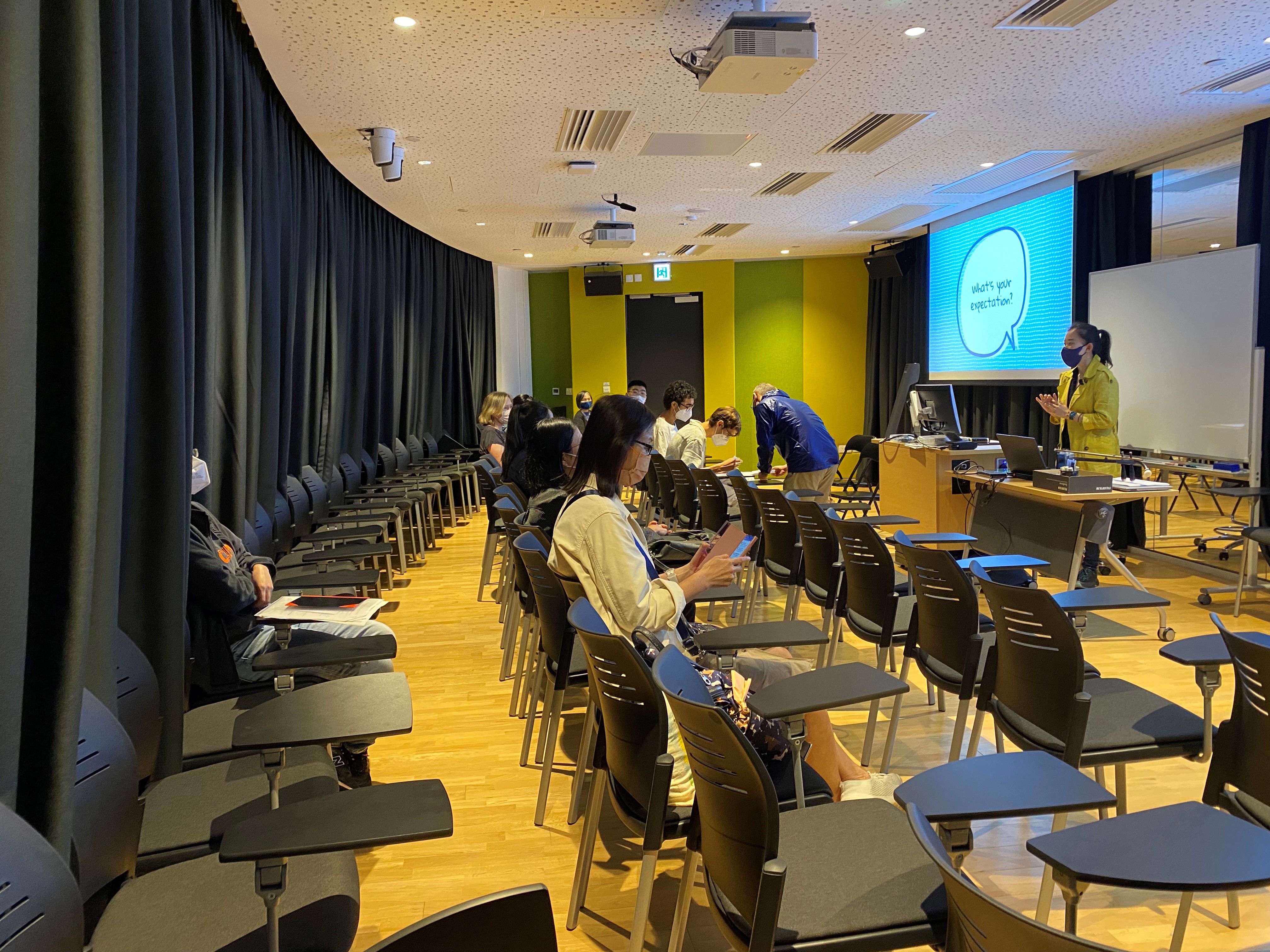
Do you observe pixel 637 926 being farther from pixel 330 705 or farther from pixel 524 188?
pixel 524 188

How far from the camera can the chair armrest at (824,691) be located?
6.68ft

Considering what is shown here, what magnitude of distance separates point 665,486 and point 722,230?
5.05m

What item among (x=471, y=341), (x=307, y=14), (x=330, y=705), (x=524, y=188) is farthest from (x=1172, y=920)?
(x=471, y=341)

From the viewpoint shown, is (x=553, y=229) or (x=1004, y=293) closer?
(x=1004, y=293)

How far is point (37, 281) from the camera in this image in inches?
69.2

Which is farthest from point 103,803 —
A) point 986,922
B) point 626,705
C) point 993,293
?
point 993,293

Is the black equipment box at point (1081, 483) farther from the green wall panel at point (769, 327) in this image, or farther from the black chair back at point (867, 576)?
the green wall panel at point (769, 327)

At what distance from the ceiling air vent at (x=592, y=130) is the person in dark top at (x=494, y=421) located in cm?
264

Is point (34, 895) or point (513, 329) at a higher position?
point (513, 329)

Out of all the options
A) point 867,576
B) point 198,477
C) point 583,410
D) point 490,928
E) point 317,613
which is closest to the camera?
point 490,928

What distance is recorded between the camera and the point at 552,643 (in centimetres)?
309

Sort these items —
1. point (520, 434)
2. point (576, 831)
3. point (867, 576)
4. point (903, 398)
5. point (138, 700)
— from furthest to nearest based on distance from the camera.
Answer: point (903, 398)
point (520, 434)
point (867, 576)
point (576, 831)
point (138, 700)

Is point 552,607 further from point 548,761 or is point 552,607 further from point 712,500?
point 712,500

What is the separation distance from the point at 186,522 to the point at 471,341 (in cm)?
1074
